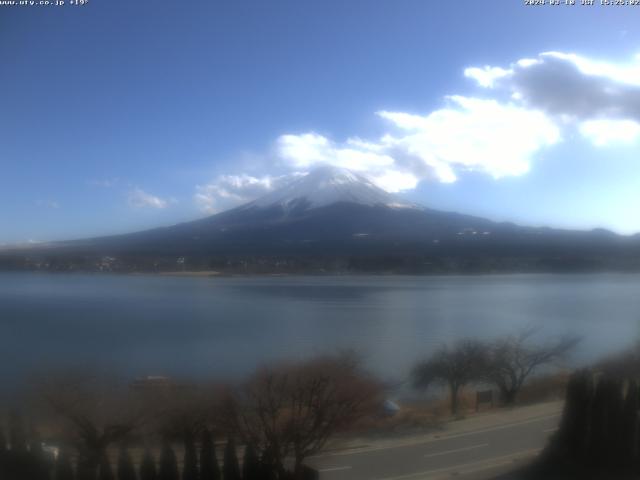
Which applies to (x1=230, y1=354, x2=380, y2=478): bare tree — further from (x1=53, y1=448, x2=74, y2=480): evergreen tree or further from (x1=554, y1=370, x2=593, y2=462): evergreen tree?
(x1=554, y1=370, x2=593, y2=462): evergreen tree

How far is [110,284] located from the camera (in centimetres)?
902

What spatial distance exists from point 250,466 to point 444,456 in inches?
42.5

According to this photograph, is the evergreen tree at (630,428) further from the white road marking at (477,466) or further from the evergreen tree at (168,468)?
the evergreen tree at (168,468)

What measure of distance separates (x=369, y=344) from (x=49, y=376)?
8.24 feet

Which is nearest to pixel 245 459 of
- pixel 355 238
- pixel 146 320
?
pixel 146 320

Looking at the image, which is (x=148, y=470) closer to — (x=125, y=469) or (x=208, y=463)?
(x=125, y=469)

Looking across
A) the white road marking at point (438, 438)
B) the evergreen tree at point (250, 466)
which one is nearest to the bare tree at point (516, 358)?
the white road marking at point (438, 438)

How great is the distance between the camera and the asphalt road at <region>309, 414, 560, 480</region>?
276 centimetres

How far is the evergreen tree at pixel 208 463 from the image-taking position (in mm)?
2553

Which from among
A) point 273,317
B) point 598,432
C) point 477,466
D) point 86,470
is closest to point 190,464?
point 86,470

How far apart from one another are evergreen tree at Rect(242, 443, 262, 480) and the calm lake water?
2.83ft

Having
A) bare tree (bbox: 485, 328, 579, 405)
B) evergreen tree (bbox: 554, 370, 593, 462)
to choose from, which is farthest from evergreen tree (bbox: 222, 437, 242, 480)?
bare tree (bbox: 485, 328, 579, 405)

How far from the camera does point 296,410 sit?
9.53ft

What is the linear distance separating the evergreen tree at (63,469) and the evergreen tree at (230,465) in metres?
0.73
